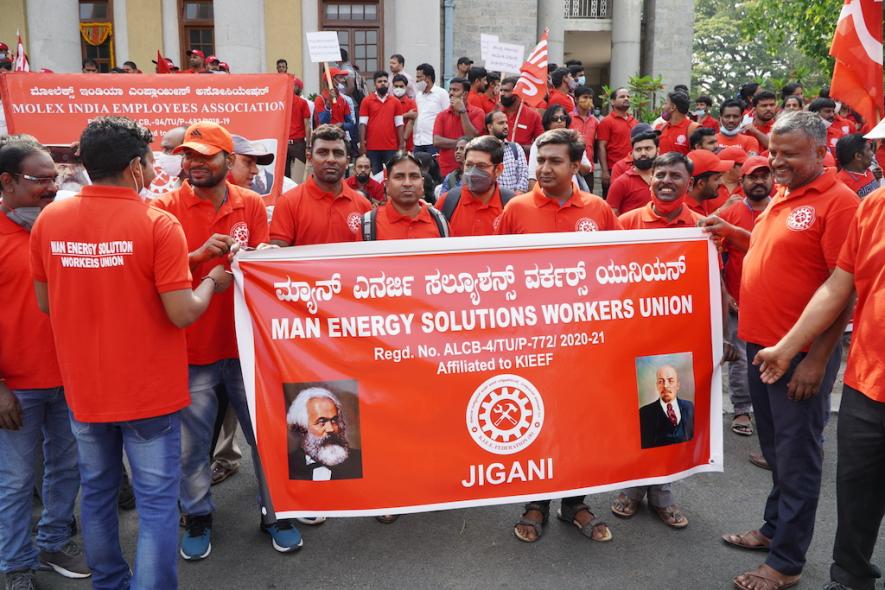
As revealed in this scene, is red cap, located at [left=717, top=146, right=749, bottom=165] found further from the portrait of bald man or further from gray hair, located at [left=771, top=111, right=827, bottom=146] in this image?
the portrait of bald man

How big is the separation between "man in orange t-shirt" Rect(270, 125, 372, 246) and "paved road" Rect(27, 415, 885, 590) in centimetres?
169

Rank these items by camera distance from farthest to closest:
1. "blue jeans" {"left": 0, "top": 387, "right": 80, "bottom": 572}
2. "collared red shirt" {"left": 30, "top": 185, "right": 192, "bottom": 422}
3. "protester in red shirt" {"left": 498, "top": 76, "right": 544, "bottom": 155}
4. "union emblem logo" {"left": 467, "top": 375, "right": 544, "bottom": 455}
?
1. "protester in red shirt" {"left": 498, "top": 76, "right": 544, "bottom": 155}
2. "union emblem logo" {"left": 467, "top": 375, "right": 544, "bottom": 455}
3. "blue jeans" {"left": 0, "top": 387, "right": 80, "bottom": 572}
4. "collared red shirt" {"left": 30, "top": 185, "right": 192, "bottom": 422}

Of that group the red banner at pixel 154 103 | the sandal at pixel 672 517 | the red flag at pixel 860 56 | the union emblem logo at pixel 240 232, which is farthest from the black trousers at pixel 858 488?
the red banner at pixel 154 103

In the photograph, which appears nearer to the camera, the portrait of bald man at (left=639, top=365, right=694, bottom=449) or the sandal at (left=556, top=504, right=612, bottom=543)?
the portrait of bald man at (left=639, top=365, right=694, bottom=449)

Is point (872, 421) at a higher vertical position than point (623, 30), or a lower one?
lower

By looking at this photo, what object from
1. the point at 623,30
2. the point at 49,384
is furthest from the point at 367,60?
the point at 49,384

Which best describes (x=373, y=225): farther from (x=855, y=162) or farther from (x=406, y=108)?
(x=406, y=108)

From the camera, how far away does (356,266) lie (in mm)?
3949

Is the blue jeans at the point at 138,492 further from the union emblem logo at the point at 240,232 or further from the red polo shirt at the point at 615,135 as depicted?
the red polo shirt at the point at 615,135

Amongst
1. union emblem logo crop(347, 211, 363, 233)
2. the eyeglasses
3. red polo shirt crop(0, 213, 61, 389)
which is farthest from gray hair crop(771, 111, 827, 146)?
red polo shirt crop(0, 213, 61, 389)

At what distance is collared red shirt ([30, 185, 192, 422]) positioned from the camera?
315cm

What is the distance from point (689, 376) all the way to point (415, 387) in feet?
4.92

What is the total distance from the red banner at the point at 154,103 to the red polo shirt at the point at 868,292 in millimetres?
4646

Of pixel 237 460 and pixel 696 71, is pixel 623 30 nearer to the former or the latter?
pixel 237 460
